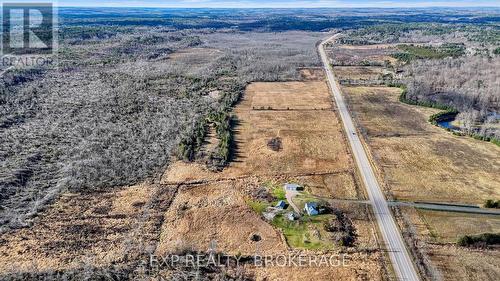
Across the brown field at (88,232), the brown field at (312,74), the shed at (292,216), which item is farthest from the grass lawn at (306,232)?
the brown field at (312,74)

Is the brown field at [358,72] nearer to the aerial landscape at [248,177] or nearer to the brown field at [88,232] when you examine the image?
the aerial landscape at [248,177]

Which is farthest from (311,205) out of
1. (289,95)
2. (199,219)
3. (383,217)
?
(289,95)

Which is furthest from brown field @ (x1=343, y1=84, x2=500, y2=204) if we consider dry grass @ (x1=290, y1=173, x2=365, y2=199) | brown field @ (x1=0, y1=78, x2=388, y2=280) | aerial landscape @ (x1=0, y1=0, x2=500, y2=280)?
brown field @ (x1=0, y1=78, x2=388, y2=280)

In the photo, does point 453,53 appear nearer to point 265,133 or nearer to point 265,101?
point 265,101

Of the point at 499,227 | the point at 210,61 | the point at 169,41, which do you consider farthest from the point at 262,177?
the point at 169,41

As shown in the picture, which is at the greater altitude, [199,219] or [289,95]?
[289,95]

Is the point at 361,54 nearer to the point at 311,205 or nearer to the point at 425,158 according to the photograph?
the point at 425,158
